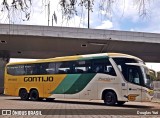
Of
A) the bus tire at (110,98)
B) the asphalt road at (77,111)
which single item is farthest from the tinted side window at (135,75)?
the asphalt road at (77,111)

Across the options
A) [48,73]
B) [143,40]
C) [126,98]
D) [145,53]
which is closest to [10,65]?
[48,73]

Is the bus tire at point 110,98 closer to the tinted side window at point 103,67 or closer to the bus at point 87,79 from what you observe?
the bus at point 87,79

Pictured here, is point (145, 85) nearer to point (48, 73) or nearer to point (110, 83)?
point (110, 83)

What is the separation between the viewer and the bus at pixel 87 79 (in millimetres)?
17625

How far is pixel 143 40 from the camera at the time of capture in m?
30.5

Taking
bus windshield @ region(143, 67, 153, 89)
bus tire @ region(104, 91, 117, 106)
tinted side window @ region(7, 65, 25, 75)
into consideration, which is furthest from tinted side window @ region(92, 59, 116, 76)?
tinted side window @ region(7, 65, 25, 75)

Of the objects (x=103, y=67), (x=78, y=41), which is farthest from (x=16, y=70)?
(x=78, y=41)

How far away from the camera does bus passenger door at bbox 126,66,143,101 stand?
17328 millimetres

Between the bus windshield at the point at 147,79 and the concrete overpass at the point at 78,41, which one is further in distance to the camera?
the concrete overpass at the point at 78,41

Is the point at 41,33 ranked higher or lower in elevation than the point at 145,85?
higher

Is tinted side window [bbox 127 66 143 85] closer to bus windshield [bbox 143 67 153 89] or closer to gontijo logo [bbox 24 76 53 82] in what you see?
bus windshield [bbox 143 67 153 89]

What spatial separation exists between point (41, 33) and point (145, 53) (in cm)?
1407

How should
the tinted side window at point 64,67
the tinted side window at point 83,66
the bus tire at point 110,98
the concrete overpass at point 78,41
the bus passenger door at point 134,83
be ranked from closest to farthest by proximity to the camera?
1. the bus passenger door at point 134,83
2. the bus tire at point 110,98
3. the tinted side window at point 83,66
4. the tinted side window at point 64,67
5. the concrete overpass at point 78,41

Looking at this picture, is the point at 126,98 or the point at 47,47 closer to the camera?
the point at 126,98
